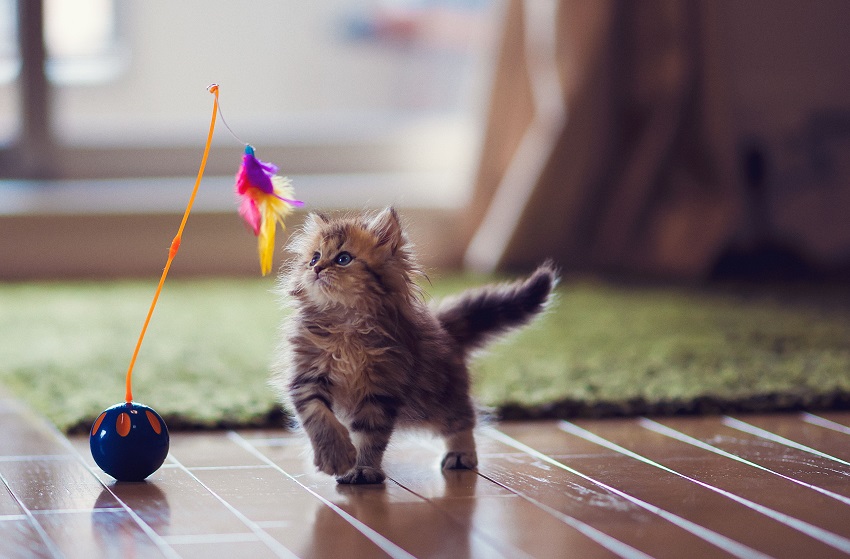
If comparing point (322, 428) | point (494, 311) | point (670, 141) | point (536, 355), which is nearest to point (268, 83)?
point (670, 141)

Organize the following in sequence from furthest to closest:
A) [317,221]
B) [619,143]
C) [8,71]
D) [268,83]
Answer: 1. [268,83]
2. [8,71]
3. [619,143]
4. [317,221]

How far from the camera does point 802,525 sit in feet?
4.34

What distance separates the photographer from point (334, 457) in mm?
1471

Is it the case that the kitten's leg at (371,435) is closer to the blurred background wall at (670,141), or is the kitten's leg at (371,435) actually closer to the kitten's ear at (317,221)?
the kitten's ear at (317,221)

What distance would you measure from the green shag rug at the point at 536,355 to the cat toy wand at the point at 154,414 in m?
0.34

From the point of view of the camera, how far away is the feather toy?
1.53 metres

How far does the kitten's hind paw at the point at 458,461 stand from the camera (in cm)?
163

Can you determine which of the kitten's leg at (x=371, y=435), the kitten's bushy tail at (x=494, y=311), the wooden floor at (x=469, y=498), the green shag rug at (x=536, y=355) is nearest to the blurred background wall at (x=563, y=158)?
the green shag rug at (x=536, y=355)

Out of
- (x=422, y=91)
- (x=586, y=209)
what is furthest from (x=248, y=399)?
(x=422, y=91)

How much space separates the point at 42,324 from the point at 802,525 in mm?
2311

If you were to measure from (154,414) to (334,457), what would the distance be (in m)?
0.28

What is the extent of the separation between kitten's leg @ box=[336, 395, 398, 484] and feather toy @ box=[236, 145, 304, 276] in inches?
9.5

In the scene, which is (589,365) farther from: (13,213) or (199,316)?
(13,213)

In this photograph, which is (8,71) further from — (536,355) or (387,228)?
(387,228)
